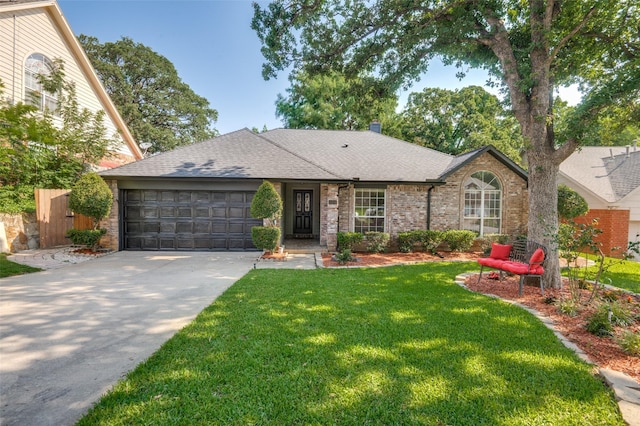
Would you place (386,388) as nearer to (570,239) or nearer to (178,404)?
(178,404)

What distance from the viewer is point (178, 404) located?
2539 mm

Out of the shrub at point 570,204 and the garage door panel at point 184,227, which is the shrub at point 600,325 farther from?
the garage door panel at point 184,227

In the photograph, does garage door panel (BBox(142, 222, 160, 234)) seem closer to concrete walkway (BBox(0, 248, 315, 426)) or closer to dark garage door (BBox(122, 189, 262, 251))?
dark garage door (BBox(122, 189, 262, 251))

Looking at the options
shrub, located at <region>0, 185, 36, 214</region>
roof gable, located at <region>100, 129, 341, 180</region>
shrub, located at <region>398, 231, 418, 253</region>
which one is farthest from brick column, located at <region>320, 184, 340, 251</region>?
shrub, located at <region>0, 185, 36, 214</region>

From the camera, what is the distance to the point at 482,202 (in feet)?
40.4

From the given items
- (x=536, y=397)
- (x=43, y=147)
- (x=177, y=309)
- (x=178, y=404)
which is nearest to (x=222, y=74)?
(x=43, y=147)

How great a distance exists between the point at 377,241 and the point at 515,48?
7325mm

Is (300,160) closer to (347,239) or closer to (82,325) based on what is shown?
(347,239)

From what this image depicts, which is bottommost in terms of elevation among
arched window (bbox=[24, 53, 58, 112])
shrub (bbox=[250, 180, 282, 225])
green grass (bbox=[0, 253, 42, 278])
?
green grass (bbox=[0, 253, 42, 278])

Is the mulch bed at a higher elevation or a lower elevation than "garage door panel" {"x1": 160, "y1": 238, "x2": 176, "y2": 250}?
lower

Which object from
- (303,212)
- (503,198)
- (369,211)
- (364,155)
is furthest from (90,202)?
(503,198)

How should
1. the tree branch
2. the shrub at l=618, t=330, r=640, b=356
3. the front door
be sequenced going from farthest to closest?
the front door < the tree branch < the shrub at l=618, t=330, r=640, b=356

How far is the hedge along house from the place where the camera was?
10703mm

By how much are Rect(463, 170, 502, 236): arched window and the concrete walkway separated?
26.3 feet
